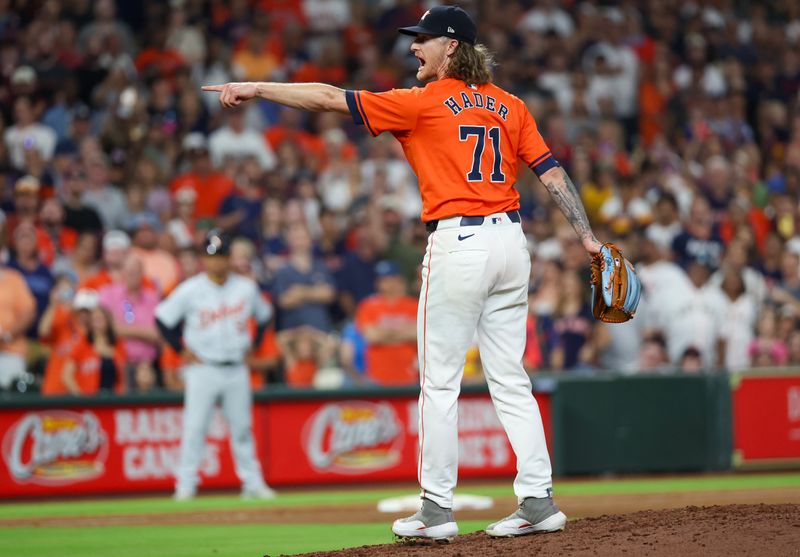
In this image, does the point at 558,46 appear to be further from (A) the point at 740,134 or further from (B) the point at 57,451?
(B) the point at 57,451

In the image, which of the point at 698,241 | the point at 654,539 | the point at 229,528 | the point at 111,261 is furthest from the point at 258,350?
the point at 654,539

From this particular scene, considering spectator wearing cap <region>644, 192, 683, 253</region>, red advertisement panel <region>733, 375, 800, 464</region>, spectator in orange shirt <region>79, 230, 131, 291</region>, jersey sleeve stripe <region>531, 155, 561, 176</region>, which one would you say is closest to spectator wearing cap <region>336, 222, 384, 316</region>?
spectator in orange shirt <region>79, 230, 131, 291</region>

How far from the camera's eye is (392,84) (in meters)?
17.3

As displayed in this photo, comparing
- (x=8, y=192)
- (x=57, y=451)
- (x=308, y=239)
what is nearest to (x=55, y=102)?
(x=8, y=192)

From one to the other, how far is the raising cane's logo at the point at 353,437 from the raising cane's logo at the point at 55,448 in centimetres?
203

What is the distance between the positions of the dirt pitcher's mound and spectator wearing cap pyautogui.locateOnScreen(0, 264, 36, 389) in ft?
23.2

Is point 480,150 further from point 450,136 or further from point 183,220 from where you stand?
point 183,220

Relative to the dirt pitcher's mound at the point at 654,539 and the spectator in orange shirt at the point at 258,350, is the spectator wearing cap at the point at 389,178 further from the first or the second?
the dirt pitcher's mound at the point at 654,539

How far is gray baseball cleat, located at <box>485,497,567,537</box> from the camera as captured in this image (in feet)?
20.7

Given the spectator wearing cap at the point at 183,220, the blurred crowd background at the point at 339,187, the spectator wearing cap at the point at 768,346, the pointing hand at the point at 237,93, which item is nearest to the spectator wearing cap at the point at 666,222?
the blurred crowd background at the point at 339,187

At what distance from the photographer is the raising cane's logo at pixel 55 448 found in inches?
479

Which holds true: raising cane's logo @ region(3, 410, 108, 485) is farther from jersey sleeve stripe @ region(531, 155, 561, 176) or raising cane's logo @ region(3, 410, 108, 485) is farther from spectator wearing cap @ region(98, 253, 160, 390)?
jersey sleeve stripe @ region(531, 155, 561, 176)

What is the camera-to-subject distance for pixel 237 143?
51.1ft

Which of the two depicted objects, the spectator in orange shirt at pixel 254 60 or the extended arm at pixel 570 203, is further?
the spectator in orange shirt at pixel 254 60
